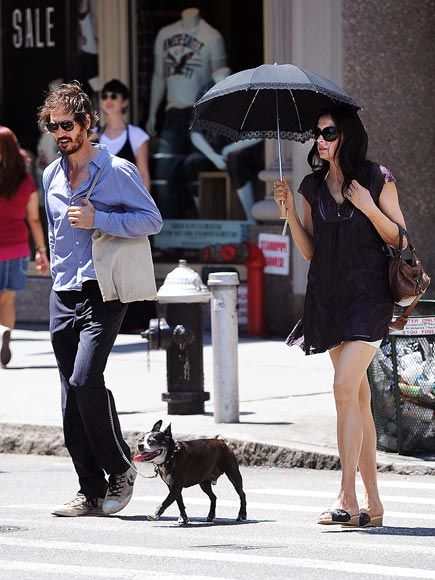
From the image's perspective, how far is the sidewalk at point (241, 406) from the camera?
9.55 meters

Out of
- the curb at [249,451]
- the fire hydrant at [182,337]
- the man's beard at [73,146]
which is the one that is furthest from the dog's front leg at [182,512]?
the fire hydrant at [182,337]

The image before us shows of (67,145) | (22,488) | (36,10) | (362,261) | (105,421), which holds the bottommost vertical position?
(22,488)

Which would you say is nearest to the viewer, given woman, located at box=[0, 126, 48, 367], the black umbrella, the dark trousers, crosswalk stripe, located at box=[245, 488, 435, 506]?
the dark trousers

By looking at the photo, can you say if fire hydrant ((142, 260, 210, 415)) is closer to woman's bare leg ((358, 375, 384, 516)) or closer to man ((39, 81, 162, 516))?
man ((39, 81, 162, 516))

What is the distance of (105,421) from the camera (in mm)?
7668

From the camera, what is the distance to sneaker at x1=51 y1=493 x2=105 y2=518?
25.5ft

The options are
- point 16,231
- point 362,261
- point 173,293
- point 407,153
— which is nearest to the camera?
point 362,261

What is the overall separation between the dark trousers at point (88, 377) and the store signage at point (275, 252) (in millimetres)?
7330

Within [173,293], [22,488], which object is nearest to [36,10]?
[173,293]

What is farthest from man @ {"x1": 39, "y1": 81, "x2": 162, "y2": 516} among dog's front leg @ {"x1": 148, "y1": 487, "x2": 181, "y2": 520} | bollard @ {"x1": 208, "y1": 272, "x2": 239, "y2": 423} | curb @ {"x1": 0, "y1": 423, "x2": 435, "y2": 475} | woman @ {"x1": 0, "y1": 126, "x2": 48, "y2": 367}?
woman @ {"x1": 0, "y1": 126, "x2": 48, "y2": 367}

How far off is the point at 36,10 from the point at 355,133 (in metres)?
10.2

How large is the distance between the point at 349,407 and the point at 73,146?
1.74 meters

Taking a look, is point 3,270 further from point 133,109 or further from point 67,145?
point 67,145

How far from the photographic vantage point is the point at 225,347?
10281 millimetres
